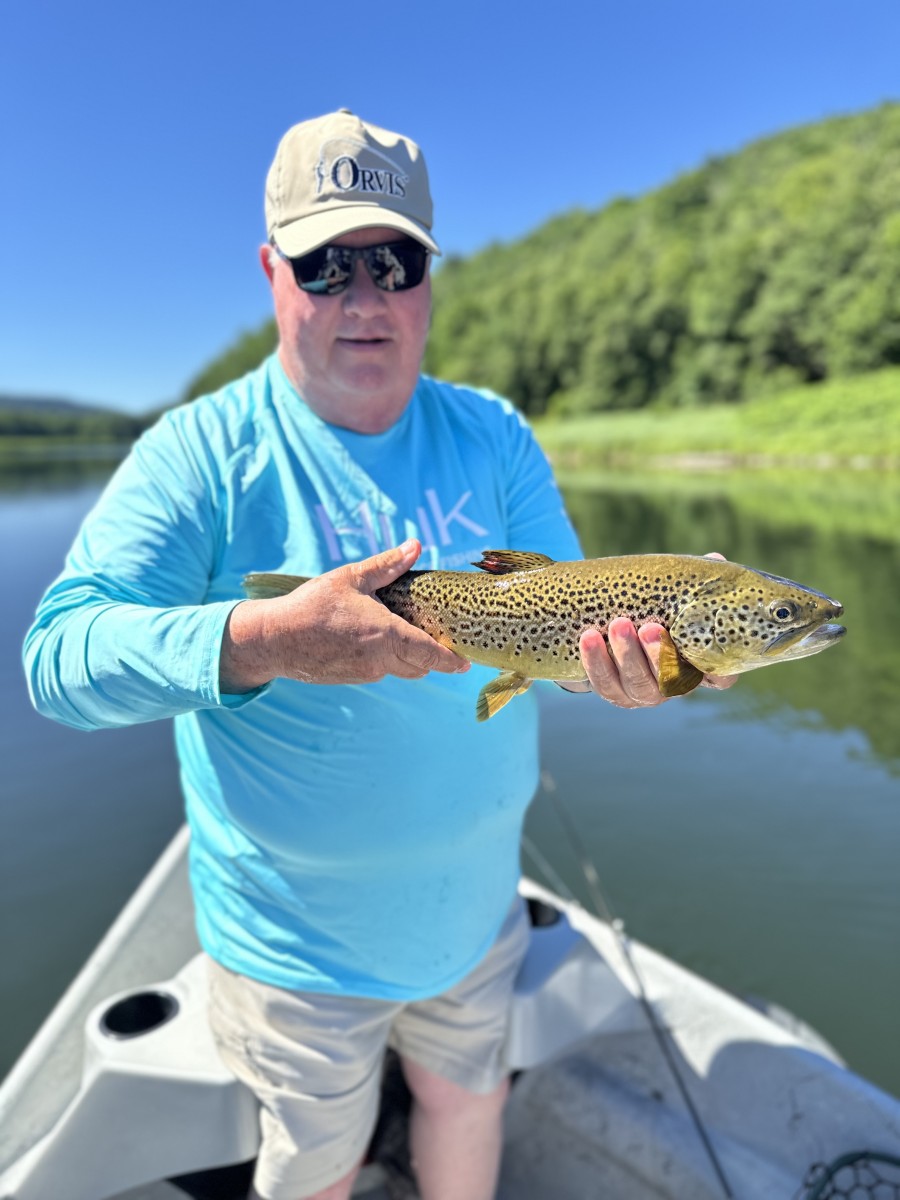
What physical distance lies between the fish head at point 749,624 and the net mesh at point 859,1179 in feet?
7.01

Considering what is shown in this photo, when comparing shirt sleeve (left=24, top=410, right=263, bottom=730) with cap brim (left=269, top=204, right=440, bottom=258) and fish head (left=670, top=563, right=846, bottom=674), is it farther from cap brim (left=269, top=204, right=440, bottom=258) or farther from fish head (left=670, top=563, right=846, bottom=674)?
fish head (left=670, top=563, right=846, bottom=674)

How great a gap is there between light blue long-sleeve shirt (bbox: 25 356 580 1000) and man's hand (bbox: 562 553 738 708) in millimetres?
595

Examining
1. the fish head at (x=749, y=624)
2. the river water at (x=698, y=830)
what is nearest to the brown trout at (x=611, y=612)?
the fish head at (x=749, y=624)

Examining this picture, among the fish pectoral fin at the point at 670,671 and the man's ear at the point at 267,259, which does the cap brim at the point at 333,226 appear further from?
the fish pectoral fin at the point at 670,671

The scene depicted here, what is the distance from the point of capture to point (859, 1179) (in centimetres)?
328

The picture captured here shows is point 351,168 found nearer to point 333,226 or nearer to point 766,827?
point 333,226

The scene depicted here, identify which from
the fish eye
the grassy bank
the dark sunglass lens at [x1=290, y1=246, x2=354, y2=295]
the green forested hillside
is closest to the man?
the dark sunglass lens at [x1=290, y1=246, x2=354, y2=295]

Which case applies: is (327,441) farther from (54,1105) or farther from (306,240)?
(54,1105)

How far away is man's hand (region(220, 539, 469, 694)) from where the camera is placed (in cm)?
212

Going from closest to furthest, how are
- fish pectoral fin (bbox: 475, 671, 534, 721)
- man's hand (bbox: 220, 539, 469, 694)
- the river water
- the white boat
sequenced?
man's hand (bbox: 220, 539, 469, 694)
fish pectoral fin (bbox: 475, 671, 534, 721)
the white boat
the river water

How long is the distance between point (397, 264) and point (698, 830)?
274 inches

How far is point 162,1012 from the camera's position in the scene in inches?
141

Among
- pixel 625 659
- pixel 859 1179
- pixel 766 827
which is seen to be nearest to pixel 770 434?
pixel 766 827

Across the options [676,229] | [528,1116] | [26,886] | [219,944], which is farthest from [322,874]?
[676,229]
